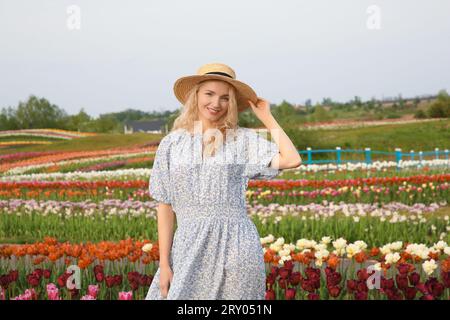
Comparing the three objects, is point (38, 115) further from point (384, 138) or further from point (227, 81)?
point (227, 81)

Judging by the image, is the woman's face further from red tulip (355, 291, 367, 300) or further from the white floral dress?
red tulip (355, 291, 367, 300)

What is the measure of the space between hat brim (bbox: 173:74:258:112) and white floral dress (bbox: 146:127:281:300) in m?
0.17

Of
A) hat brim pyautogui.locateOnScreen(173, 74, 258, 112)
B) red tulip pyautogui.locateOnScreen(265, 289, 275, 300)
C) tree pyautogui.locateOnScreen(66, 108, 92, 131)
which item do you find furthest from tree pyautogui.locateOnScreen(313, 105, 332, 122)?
hat brim pyautogui.locateOnScreen(173, 74, 258, 112)

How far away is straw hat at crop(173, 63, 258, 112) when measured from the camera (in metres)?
3.05

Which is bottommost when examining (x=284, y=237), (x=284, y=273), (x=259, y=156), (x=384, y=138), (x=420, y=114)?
(x=284, y=237)

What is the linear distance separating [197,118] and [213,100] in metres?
Answer: 0.14

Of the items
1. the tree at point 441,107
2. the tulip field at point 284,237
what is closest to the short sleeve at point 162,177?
the tulip field at point 284,237

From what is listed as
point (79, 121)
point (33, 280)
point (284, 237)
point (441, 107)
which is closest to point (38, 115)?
point (79, 121)

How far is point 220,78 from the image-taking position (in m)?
3.07

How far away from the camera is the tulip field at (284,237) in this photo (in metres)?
3.95

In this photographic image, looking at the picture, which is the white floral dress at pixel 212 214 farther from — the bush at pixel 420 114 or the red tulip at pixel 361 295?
the bush at pixel 420 114

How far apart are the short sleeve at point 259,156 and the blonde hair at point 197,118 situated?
10 cm

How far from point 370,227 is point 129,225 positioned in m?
2.68
